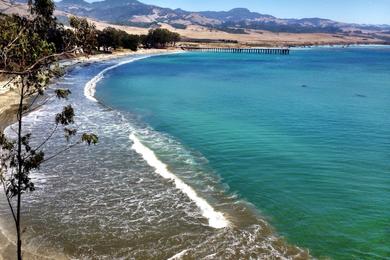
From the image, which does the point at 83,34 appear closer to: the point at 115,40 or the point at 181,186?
the point at 181,186

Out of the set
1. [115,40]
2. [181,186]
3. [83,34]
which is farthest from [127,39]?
[83,34]

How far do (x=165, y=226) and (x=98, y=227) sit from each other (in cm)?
313

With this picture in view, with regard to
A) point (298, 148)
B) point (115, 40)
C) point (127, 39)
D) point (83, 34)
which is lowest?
point (298, 148)

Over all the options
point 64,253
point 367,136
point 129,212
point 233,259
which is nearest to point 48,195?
point 129,212

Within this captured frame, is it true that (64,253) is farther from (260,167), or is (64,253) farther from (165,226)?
(260,167)

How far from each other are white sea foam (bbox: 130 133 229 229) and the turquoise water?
97.7 inches

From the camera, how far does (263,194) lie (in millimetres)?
25281

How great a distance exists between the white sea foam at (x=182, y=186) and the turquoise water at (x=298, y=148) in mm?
2483

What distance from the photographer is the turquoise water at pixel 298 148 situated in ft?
71.0

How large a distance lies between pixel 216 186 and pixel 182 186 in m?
2.04

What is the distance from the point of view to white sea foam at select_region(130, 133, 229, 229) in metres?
21.6

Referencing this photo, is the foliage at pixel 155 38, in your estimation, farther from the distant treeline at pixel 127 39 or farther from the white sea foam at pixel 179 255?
the white sea foam at pixel 179 255

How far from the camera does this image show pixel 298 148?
3450cm

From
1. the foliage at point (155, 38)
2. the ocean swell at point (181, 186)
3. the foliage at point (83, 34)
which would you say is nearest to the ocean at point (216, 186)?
the ocean swell at point (181, 186)
